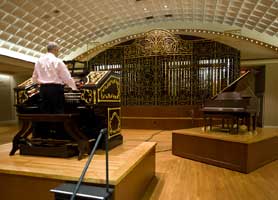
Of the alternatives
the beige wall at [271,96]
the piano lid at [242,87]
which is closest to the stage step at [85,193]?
the piano lid at [242,87]

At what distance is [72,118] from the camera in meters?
2.51

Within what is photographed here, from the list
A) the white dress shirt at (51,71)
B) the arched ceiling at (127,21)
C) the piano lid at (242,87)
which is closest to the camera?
the white dress shirt at (51,71)

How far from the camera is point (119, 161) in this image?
2.40 meters

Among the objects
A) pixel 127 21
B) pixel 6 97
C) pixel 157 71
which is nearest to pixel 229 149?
pixel 157 71

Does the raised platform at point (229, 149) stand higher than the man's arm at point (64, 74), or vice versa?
the man's arm at point (64, 74)

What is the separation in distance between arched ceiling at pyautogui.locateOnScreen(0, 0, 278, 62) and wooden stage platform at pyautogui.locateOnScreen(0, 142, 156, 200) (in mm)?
5053

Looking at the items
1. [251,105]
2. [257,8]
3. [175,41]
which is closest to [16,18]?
[175,41]

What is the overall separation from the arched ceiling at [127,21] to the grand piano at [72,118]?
4.26 m

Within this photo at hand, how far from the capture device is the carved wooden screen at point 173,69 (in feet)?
25.3

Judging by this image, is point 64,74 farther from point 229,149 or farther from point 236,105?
point 236,105

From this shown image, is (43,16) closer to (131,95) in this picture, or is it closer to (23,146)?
(131,95)

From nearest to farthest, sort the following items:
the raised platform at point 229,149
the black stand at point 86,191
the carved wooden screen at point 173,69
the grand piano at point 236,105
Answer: the black stand at point 86,191 → the raised platform at point 229,149 → the grand piano at point 236,105 → the carved wooden screen at point 173,69

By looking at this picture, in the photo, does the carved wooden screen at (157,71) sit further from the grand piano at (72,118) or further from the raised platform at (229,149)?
the grand piano at (72,118)

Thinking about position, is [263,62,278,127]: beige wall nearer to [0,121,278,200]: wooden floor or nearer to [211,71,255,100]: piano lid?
[211,71,255,100]: piano lid
